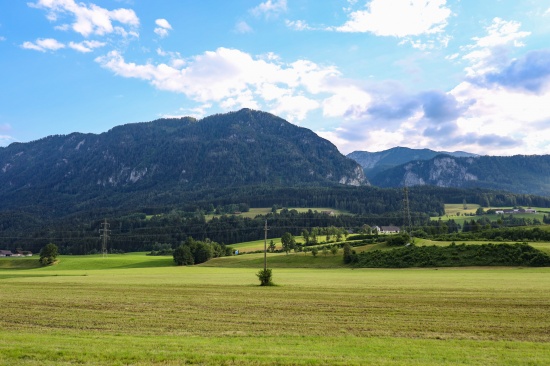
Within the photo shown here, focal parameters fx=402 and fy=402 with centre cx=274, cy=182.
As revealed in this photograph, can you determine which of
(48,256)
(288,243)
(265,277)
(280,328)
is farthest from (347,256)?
(48,256)

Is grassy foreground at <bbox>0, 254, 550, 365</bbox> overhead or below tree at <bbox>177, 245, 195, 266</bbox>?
overhead

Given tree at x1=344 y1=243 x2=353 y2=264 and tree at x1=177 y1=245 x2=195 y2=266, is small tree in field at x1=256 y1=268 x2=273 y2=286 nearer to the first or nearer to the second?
tree at x1=344 y1=243 x2=353 y2=264

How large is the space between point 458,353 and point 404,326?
582cm

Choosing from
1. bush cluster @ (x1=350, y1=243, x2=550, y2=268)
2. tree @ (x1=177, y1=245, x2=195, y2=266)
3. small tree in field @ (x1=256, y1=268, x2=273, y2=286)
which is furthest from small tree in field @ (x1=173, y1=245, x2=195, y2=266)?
small tree in field @ (x1=256, y1=268, x2=273, y2=286)

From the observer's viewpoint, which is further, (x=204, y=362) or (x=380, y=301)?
(x=380, y=301)

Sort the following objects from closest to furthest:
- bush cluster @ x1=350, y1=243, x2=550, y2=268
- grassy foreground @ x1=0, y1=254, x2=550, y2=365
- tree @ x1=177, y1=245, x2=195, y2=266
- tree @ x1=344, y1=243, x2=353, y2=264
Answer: grassy foreground @ x1=0, y1=254, x2=550, y2=365 → bush cluster @ x1=350, y1=243, x2=550, y2=268 → tree @ x1=344, y1=243, x2=353, y2=264 → tree @ x1=177, y1=245, x2=195, y2=266

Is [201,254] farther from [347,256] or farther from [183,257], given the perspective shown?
[347,256]

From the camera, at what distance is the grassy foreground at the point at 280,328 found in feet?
50.7

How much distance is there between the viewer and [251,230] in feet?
634

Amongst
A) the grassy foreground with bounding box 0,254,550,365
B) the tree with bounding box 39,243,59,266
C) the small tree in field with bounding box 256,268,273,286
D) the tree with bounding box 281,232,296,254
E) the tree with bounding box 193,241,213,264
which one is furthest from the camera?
the tree with bounding box 281,232,296,254

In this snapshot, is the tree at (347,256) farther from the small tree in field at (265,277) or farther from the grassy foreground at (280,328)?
the grassy foreground at (280,328)

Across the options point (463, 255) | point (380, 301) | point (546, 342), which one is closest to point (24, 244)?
point (463, 255)

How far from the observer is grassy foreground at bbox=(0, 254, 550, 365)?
15.4 meters

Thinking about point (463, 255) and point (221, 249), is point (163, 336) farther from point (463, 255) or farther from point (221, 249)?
point (221, 249)
